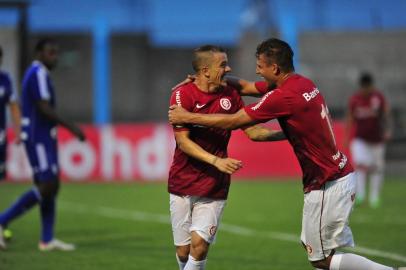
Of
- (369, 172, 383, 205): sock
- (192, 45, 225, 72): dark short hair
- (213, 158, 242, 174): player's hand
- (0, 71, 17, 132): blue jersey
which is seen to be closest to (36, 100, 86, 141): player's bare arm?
(0, 71, 17, 132): blue jersey

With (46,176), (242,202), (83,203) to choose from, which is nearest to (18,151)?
(83,203)

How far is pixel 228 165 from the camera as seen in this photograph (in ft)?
23.2

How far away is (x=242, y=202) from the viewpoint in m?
18.1

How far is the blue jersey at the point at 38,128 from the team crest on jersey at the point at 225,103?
397 cm

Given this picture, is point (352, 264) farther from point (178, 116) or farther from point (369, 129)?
point (369, 129)

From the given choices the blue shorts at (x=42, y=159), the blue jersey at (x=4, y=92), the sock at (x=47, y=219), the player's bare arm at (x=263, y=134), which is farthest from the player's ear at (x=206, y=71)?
the blue jersey at (x=4, y=92)

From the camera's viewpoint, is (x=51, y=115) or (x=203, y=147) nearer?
(x=203, y=147)

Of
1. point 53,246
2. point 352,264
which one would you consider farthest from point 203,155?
point 53,246

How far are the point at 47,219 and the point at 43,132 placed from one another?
1.11 meters

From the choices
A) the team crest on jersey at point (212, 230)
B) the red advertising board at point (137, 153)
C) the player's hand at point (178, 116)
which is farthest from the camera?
the red advertising board at point (137, 153)

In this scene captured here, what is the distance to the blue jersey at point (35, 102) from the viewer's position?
1114 cm

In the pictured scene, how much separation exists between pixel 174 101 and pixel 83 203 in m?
10.8

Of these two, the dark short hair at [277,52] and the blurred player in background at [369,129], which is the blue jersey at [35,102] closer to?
the dark short hair at [277,52]

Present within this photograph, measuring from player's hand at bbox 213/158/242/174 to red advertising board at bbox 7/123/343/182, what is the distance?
51.7 feet
